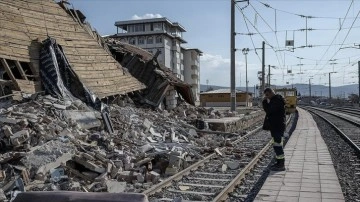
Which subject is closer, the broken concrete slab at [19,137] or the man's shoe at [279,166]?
the broken concrete slab at [19,137]

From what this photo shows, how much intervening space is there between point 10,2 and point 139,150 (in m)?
9.05

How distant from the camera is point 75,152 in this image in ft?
32.8

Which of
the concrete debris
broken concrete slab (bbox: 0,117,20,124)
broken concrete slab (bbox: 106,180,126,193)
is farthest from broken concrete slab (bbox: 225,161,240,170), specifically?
broken concrete slab (bbox: 0,117,20,124)

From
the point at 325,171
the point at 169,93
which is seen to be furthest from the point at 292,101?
the point at 325,171

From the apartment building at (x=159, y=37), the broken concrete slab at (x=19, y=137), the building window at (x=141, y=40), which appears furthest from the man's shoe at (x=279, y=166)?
the building window at (x=141, y=40)

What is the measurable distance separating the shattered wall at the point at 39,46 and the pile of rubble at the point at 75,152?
1.70 m

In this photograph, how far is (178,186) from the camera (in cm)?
841

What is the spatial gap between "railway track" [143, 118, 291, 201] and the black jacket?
1247mm

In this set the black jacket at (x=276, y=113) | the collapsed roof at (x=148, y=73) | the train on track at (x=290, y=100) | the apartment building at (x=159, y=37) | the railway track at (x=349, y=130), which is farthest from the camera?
the apartment building at (x=159, y=37)

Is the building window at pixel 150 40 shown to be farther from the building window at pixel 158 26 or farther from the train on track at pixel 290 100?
the train on track at pixel 290 100

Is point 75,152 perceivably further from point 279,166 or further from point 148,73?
point 148,73

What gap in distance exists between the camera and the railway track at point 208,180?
24.9 feet

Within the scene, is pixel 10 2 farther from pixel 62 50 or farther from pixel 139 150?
pixel 139 150

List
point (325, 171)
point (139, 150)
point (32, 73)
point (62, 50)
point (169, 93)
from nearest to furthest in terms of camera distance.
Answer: point (325, 171) → point (139, 150) → point (32, 73) → point (62, 50) → point (169, 93)
